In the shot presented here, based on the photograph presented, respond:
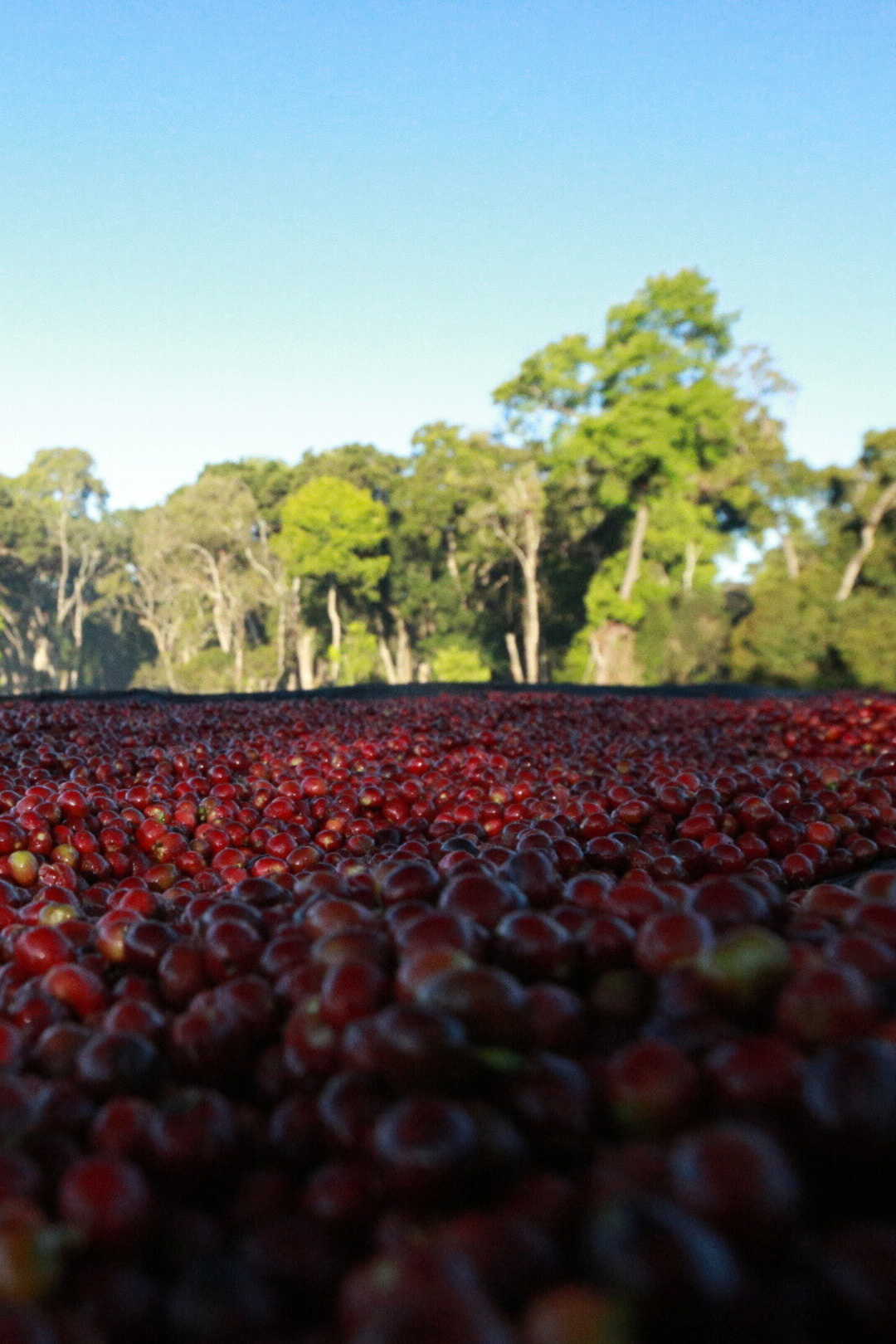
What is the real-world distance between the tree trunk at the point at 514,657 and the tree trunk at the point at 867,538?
42.0 feet

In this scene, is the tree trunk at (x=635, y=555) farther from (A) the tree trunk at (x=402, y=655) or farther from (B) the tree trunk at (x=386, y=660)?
(B) the tree trunk at (x=386, y=660)

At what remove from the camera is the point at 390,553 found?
38.8 m

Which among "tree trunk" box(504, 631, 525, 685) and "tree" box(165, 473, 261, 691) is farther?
"tree" box(165, 473, 261, 691)

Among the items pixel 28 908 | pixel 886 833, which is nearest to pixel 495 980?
pixel 28 908

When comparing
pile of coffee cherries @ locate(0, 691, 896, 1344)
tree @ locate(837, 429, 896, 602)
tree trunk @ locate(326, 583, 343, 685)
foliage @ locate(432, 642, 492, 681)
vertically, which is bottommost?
pile of coffee cherries @ locate(0, 691, 896, 1344)

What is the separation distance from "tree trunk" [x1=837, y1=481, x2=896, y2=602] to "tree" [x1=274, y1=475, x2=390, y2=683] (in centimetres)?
1807

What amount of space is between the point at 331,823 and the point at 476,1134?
2634mm

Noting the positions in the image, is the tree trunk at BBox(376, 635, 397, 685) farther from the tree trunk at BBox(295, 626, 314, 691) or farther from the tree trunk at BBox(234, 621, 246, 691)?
the tree trunk at BBox(234, 621, 246, 691)

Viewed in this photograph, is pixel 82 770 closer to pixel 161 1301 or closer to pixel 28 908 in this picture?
pixel 28 908

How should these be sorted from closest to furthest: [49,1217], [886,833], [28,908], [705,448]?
[49,1217], [28,908], [886,833], [705,448]

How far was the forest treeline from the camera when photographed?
2717 cm

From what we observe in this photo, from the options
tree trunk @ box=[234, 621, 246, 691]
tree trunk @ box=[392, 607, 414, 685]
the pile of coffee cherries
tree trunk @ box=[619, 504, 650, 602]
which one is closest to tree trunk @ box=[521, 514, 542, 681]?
tree trunk @ box=[619, 504, 650, 602]

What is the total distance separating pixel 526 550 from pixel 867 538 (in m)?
12.6

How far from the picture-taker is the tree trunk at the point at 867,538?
2611 cm
